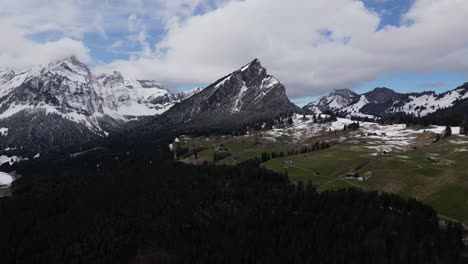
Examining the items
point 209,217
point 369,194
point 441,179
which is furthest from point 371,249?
point 441,179

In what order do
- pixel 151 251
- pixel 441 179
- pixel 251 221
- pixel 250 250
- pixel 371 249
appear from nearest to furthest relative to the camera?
pixel 371 249 < pixel 250 250 < pixel 151 251 < pixel 251 221 < pixel 441 179

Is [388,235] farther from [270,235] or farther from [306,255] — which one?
[270,235]

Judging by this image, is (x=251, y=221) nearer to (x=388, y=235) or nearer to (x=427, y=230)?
(x=388, y=235)

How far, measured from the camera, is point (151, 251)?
472 feet

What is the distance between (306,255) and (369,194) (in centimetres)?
5406

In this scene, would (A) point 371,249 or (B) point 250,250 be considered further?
(B) point 250,250

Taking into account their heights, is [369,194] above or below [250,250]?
above

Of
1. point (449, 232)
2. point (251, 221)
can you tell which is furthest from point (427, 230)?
point (251, 221)

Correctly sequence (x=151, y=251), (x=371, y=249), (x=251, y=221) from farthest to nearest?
(x=251, y=221), (x=151, y=251), (x=371, y=249)

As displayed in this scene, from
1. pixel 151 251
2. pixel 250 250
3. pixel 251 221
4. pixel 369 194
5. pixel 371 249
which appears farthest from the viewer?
pixel 369 194

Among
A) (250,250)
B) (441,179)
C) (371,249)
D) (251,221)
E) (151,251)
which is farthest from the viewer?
(441,179)

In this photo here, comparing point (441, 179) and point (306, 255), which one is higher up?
point (441, 179)

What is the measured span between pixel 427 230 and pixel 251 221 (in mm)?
61286

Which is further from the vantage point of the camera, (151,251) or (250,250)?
(151,251)
